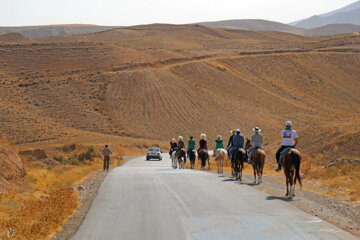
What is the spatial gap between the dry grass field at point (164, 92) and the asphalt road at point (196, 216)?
84.1ft

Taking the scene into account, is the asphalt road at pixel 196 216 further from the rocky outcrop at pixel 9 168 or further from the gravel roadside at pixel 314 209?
the rocky outcrop at pixel 9 168

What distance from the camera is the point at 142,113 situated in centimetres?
8438

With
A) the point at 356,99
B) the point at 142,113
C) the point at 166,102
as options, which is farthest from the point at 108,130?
the point at 356,99

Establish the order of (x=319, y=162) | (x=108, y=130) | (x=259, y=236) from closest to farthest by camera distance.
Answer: (x=259, y=236) → (x=319, y=162) → (x=108, y=130)

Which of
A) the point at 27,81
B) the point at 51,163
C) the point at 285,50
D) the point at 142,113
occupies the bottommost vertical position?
the point at 51,163

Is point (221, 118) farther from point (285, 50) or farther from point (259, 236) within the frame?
point (259, 236)

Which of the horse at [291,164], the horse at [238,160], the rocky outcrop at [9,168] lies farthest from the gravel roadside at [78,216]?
Answer: the horse at [291,164]

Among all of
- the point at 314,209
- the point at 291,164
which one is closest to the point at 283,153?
the point at 291,164

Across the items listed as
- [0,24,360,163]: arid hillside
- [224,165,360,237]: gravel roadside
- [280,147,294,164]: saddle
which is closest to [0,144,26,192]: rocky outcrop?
[224,165,360,237]: gravel roadside

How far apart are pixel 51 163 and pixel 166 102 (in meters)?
52.3

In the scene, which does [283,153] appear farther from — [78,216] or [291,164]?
[78,216]

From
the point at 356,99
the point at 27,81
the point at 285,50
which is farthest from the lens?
the point at 285,50

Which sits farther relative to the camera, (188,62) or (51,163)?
(188,62)

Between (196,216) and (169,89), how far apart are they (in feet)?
272
